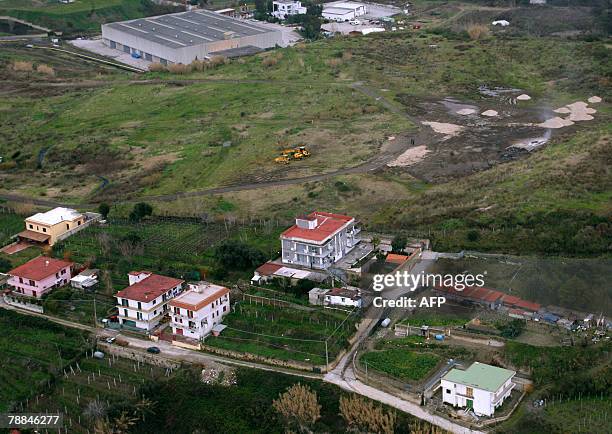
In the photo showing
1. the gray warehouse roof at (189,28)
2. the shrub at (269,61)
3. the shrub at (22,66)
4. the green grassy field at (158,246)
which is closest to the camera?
the green grassy field at (158,246)

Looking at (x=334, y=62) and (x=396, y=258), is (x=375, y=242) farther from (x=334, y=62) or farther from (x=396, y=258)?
(x=334, y=62)

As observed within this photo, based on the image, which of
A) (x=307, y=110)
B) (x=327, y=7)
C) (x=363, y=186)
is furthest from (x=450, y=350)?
(x=327, y=7)

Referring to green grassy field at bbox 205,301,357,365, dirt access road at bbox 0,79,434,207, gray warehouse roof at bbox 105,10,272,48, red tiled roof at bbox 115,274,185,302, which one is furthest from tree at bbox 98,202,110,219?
gray warehouse roof at bbox 105,10,272,48

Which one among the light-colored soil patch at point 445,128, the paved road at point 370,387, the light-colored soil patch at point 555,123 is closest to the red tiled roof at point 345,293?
the paved road at point 370,387

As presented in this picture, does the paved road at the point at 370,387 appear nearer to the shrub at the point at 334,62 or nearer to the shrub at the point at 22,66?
the shrub at the point at 334,62

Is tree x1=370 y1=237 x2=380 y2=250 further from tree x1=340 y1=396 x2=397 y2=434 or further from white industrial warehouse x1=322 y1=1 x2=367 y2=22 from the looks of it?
white industrial warehouse x1=322 y1=1 x2=367 y2=22

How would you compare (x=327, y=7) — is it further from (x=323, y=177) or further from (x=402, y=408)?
(x=402, y=408)
